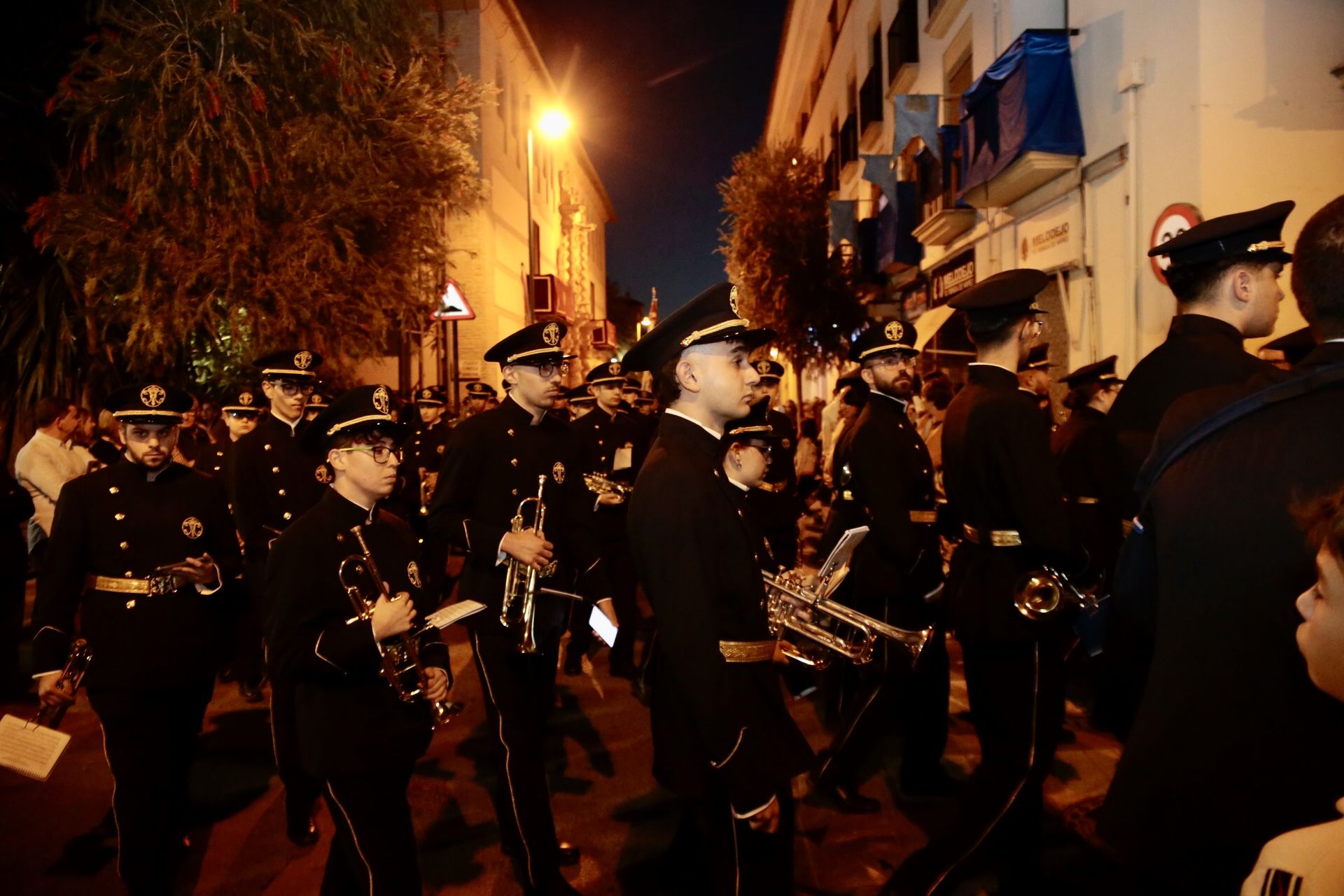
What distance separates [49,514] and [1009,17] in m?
13.1

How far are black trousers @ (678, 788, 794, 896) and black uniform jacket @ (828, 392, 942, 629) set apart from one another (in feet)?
7.64

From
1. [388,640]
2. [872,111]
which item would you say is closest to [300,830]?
[388,640]

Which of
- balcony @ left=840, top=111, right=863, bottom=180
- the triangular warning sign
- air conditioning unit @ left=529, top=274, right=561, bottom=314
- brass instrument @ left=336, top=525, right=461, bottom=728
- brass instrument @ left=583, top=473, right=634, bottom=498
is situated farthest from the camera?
balcony @ left=840, top=111, right=863, bottom=180

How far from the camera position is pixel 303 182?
10.7 meters

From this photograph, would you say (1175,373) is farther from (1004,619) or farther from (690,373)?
(690,373)

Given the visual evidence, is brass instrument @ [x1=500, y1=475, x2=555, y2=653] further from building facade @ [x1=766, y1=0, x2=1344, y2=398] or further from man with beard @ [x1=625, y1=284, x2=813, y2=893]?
building facade @ [x1=766, y1=0, x2=1344, y2=398]

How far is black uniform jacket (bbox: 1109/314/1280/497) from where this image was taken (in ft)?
8.84

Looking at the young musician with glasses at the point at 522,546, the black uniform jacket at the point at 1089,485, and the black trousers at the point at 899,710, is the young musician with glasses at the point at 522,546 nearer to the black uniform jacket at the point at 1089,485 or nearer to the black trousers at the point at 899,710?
the black trousers at the point at 899,710

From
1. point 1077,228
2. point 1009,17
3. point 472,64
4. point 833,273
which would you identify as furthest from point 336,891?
point 472,64

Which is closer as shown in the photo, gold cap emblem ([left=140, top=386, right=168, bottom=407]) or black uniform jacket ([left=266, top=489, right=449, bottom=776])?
black uniform jacket ([left=266, top=489, right=449, bottom=776])

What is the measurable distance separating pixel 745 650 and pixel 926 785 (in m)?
2.92

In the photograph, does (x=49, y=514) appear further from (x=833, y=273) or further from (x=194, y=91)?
(x=833, y=273)

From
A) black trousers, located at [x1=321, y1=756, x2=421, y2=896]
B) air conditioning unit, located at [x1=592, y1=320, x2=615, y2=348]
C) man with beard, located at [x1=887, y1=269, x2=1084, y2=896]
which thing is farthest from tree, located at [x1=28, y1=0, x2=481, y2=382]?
air conditioning unit, located at [x1=592, y1=320, x2=615, y2=348]

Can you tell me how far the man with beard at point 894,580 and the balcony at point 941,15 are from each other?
11.6m
